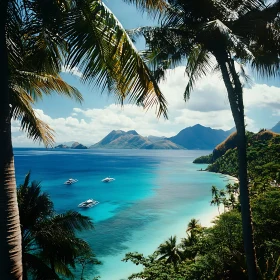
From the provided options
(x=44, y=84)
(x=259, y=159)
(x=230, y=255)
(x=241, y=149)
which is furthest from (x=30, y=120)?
(x=259, y=159)

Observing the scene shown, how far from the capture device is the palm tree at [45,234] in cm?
668

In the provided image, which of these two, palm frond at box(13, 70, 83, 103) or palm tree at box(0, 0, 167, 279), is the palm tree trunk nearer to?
palm tree at box(0, 0, 167, 279)

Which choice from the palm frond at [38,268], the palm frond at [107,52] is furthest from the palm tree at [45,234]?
the palm frond at [107,52]

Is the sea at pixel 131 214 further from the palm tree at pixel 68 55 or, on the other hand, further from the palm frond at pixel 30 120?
the palm tree at pixel 68 55

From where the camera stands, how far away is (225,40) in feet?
17.4

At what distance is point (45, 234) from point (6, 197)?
5.01 m

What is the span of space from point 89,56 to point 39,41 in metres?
1.18

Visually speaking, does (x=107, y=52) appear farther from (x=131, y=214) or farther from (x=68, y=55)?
(x=131, y=214)

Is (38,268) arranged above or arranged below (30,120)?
below

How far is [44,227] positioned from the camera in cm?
707

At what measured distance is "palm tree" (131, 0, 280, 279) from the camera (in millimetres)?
5926

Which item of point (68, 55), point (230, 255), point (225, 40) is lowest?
point (230, 255)

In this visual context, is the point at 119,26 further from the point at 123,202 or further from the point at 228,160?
A: the point at 228,160

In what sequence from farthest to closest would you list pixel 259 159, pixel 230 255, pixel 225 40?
pixel 259 159 → pixel 230 255 → pixel 225 40
